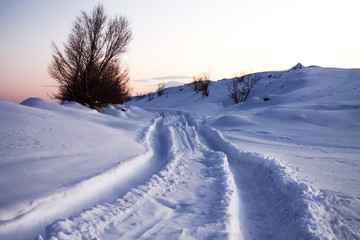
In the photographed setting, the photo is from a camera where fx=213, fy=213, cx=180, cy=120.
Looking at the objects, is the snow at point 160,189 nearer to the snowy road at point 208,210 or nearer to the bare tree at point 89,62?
the snowy road at point 208,210

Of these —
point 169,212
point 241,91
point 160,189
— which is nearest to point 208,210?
point 169,212

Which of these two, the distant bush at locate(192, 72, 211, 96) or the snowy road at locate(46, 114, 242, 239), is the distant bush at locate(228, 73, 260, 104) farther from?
the snowy road at locate(46, 114, 242, 239)

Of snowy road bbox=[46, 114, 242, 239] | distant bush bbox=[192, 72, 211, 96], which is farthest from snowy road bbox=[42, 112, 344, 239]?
distant bush bbox=[192, 72, 211, 96]

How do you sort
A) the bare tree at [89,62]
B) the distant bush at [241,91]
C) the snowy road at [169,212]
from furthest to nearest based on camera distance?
the distant bush at [241,91], the bare tree at [89,62], the snowy road at [169,212]

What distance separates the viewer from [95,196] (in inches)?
106

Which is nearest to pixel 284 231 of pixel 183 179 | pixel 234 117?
pixel 183 179

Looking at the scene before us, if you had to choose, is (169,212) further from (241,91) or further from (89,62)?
(241,91)

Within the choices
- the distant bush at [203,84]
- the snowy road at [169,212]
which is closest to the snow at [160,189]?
the snowy road at [169,212]

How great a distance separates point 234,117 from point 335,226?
7.86m

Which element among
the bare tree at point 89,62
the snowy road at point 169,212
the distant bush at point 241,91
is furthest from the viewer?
the distant bush at point 241,91

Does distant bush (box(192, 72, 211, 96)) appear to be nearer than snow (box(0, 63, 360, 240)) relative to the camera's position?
No

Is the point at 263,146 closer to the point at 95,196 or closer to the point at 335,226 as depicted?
the point at 335,226

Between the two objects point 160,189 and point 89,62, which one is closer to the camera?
point 160,189

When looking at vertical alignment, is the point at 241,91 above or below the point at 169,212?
above
